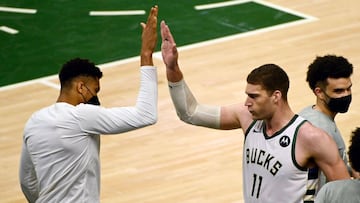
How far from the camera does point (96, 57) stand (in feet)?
42.2

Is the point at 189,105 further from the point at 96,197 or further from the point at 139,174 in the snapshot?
the point at 139,174

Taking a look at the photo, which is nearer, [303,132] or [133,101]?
[303,132]

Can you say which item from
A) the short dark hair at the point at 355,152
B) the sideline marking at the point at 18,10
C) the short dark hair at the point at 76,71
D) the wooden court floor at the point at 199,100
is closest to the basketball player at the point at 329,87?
the short dark hair at the point at 355,152

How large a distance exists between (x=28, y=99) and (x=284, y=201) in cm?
599

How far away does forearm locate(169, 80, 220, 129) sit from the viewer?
6695 millimetres

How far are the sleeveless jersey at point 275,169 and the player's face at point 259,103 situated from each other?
0.15 meters

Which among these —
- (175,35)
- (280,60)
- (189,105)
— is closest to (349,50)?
(280,60)

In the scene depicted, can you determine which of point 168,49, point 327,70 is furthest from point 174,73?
point 327,70

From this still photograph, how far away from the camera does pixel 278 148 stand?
248 inches

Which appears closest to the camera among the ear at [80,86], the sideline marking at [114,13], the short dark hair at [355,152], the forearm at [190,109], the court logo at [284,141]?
the short dark hair at [355,152]

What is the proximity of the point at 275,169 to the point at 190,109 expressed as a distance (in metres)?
0.77

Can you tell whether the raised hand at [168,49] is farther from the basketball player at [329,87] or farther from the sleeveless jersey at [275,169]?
the basketball player at [329,87]

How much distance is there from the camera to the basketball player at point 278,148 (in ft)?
20.3

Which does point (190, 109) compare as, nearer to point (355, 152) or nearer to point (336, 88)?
point (336, 88)
